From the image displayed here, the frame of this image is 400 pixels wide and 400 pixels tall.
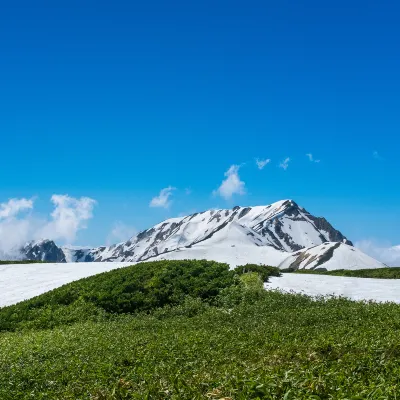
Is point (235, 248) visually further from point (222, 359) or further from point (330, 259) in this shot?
point (222, 359)

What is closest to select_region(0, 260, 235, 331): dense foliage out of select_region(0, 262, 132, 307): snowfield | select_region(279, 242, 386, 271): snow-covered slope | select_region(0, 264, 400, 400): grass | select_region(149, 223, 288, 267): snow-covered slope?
select_region(0, 264, 400, 400): grass

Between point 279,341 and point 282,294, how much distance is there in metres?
A: 11.7

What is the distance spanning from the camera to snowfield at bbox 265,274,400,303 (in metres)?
26.2

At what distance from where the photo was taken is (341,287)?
28.4m

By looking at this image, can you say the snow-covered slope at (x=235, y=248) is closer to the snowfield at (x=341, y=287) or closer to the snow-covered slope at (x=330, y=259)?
the snow-covered slope at (x=330, y=259)

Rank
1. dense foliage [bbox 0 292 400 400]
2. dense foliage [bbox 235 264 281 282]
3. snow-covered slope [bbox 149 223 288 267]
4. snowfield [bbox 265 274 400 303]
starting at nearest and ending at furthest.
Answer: dense foliage [bbox 0 292 400 400]
snowfield [bbox 265 274 400 303]
dense foliage [bbox 235 264 281 282]
snow-covered slope [bbox 149 223 288 267]

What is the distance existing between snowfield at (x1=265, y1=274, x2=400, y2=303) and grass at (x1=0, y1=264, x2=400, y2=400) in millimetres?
4478


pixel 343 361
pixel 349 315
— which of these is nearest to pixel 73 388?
pixel 343 361

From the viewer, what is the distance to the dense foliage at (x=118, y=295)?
25.6m

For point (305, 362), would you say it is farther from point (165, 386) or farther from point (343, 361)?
point (165, 386)

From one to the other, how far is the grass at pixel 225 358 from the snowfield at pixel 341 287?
4.48m

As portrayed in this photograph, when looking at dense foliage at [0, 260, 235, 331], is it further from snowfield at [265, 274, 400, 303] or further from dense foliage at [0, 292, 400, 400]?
dense foliage at [0, 292, 400, 400]

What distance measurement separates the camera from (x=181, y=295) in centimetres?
2675

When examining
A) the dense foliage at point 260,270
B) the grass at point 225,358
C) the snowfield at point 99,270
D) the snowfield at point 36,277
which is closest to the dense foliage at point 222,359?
the grass at point 225,358
